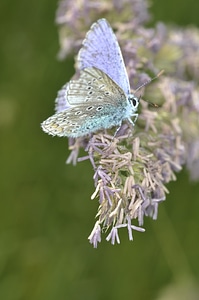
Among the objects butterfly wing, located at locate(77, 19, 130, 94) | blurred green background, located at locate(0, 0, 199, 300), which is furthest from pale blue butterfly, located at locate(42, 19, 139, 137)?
blurred green background, located at locate(0, 0, 199, 300)

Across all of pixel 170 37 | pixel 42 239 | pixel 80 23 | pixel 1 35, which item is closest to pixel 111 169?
pixel 80 23

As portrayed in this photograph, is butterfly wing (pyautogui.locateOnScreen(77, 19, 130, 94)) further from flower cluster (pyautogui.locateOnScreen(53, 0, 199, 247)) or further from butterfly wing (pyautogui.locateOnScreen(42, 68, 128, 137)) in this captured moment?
flower cluster (pyautogui.locateOnScreen(53, 0, 199, 247))

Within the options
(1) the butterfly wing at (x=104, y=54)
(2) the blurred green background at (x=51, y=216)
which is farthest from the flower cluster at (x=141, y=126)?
(2) the blurred green background at (x=51, y=216)

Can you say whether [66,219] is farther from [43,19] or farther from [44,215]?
[43,19]

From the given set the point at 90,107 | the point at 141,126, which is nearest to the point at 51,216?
the point at 141,126

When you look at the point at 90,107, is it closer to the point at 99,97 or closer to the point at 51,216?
the point at 99,97

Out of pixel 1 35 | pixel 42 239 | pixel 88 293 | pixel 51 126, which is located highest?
pixel 1 35
